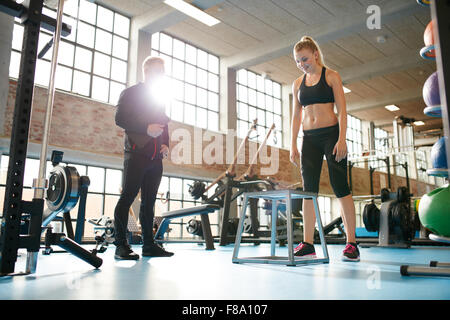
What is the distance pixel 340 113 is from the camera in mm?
2439

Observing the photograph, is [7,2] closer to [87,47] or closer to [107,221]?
[107,221]

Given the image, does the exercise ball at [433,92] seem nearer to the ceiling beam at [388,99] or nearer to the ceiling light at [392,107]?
the ceiling beam at [388,99]

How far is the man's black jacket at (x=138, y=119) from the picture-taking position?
2539 millimetres

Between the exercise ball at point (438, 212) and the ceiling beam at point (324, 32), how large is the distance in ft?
21.1

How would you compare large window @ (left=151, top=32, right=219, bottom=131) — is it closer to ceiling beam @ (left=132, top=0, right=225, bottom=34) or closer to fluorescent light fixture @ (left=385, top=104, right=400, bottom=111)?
ceiling beam @ (left=132, top=0, right=225, bottom=34)

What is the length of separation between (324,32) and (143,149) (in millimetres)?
6735

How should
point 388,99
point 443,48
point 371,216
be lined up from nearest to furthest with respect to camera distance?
1. point 443,48
2. point 371,216
3. point 388,99

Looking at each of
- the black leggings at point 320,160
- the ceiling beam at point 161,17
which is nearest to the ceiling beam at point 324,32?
the ceiling beam at point 161,17

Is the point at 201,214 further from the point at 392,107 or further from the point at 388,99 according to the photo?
the point at 392,107

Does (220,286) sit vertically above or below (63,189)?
below

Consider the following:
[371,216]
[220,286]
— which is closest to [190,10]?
[371,216]

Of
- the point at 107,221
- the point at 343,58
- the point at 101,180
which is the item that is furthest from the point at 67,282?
the point at 343,58
